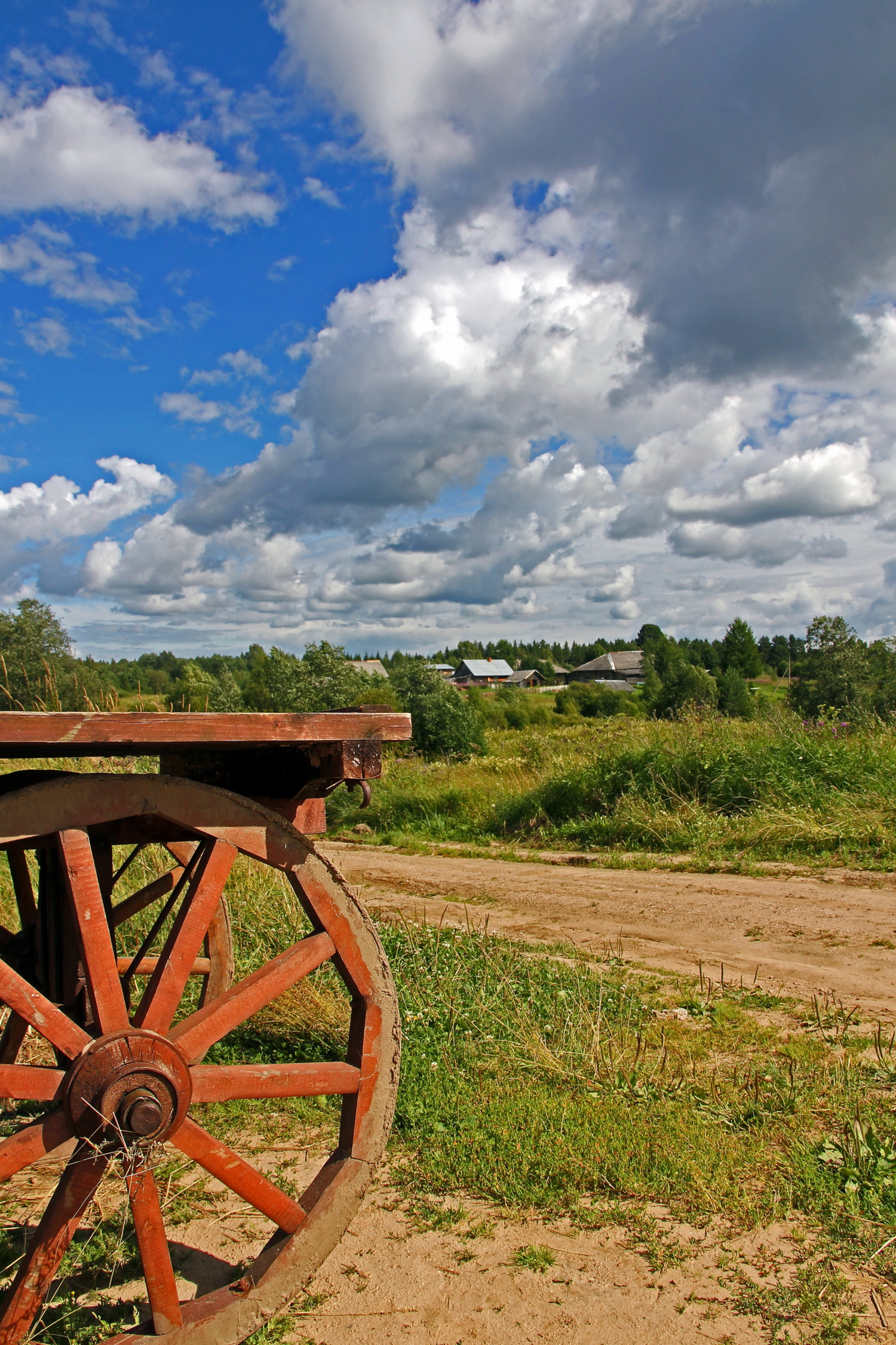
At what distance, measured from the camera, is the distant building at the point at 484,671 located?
11684 centimetres

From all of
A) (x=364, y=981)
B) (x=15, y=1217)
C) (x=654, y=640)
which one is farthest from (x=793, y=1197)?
(x=654, y=640)

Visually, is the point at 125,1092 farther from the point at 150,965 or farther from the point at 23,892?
the point at 150,965

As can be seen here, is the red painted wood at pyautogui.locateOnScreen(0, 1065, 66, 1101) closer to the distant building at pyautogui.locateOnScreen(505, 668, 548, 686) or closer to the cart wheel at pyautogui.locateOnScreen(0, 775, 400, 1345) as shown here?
the cart wheel at pyautogui.locateOnScreen(0, 775, 400, 1345)

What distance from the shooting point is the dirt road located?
18.6ft

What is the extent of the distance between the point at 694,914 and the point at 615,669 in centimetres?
10206

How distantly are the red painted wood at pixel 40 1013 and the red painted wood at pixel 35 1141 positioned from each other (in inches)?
6.2

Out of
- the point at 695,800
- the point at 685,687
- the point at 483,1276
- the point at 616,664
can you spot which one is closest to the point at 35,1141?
the point at 483,1276

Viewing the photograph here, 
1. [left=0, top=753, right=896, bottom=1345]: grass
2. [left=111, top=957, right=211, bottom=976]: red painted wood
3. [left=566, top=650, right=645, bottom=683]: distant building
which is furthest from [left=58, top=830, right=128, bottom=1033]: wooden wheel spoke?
[left=566, top=650, right=645, bottom=683]: distant building

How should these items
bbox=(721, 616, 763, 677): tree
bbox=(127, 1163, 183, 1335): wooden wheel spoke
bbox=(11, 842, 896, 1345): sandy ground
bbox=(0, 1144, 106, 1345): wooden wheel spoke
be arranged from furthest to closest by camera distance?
bbox=(721, 616, 763, 677): tree
bbox=(11, 842, 896, 1345): sandy ground
bbox=(127, 1163, 183, 1335): wooden wheel spoke
bbox=(0, 1144, 106, 1345): wooden wheel spoke

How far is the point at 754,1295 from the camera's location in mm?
2539

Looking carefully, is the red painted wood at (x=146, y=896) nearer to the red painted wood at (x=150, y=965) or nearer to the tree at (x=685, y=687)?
the red painted wood at (x=150, y=965)

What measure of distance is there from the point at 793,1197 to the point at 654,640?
10257 centimetres

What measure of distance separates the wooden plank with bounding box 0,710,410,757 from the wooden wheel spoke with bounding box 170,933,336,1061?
653mm

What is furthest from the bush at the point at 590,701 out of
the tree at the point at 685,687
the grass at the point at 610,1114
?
the grass at the point at 610,1114
